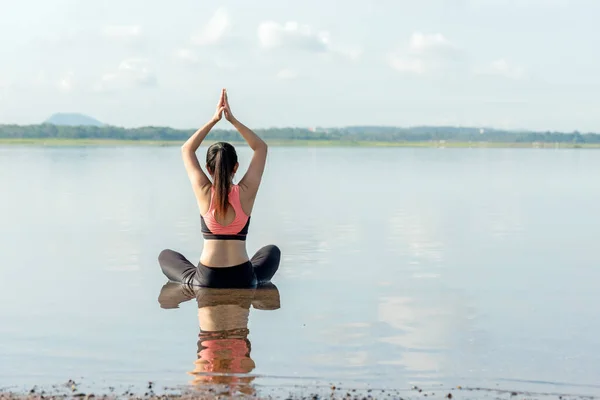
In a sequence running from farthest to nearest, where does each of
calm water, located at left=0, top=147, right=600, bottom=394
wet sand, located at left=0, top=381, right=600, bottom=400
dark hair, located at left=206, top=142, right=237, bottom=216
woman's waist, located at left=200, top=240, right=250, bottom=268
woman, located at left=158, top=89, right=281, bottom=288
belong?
1. woman's waist, located at left=200, top=240, right=250, bottom=268
2. woman, located at left=158, top=89, right=281, bottom=288
3. dark hair, located at left=206, top=142, right=237, bottom=216
4. calm water, located at left=0, top=147, right=600, bottom=394
5. wet sand, located at left=0, top=381, right=600, bottom=400

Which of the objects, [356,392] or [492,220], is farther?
[492,220]

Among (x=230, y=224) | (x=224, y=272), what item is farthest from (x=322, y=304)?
(x=230, y=224)

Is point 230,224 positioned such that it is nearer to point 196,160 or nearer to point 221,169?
point 221,169

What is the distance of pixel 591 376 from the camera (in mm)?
7750

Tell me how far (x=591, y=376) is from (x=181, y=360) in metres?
3.61

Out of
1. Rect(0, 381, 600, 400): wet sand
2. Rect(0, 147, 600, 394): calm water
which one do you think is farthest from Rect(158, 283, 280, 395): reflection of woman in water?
Rect(0, 381, 600, 400): wet sand

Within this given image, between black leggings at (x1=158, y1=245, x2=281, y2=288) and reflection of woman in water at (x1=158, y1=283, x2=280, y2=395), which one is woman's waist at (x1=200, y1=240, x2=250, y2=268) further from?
reflection of woman in water at (x1=158, y1=283, x2=280, y2=395)

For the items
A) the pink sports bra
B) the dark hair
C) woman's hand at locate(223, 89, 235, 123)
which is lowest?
the pink sports bra

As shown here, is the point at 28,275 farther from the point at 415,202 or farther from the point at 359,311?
the point at 415,202

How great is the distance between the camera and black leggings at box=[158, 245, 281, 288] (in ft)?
36.0

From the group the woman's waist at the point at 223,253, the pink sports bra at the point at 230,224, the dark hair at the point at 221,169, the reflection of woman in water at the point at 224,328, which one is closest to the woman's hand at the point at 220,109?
the dark hair at the point at 221,169

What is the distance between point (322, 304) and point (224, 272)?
4.13ft

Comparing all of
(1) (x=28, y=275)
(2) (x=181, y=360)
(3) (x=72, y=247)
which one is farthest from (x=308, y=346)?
(3) (x=72, y=247)

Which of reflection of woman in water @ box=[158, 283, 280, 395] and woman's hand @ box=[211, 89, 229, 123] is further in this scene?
woman's hand @ box=[211, 89, 229, 123]
